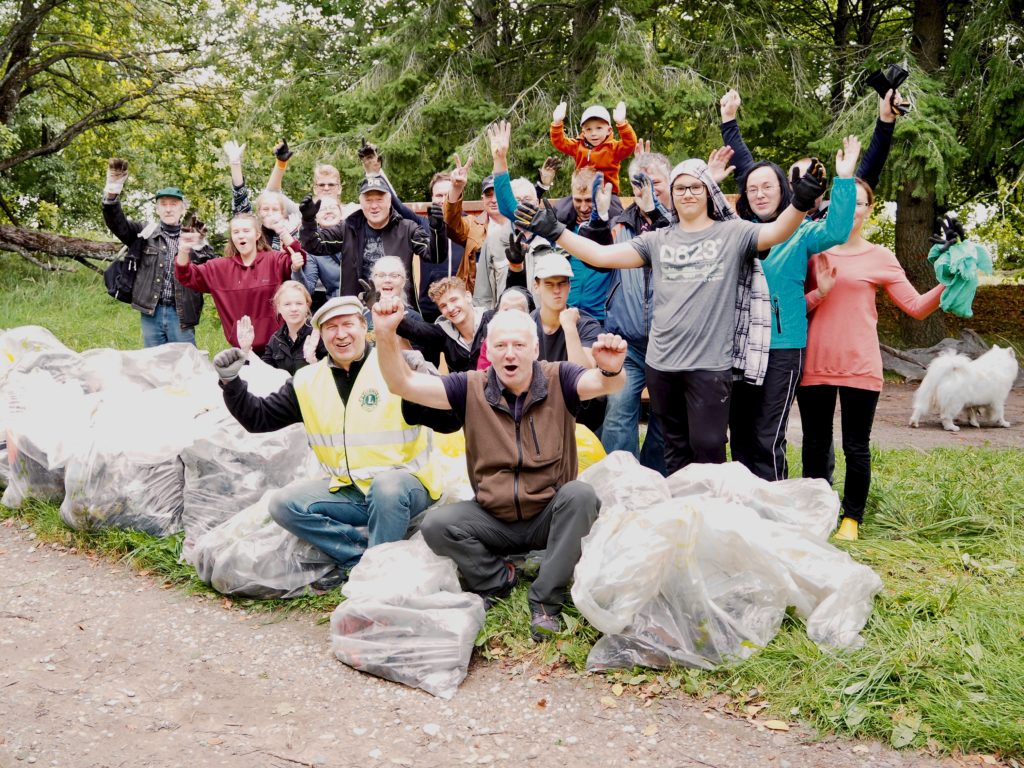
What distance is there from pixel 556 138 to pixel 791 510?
290cm

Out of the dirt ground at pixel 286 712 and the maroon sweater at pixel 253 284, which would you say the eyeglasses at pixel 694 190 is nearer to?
the dirt ground at pixel 286 712

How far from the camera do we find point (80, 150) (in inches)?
673

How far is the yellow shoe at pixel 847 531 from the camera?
13.8 ft

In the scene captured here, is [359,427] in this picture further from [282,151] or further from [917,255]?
[917,255]

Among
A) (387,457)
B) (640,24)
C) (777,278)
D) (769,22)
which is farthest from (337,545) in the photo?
(769,22)

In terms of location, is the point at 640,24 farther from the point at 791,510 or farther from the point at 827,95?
the point at 791,510

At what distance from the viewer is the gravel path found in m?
2.76

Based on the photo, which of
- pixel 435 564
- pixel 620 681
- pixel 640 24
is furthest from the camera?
pixel 640 24

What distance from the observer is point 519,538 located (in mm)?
3605

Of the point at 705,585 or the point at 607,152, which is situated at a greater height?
the point at 607,152

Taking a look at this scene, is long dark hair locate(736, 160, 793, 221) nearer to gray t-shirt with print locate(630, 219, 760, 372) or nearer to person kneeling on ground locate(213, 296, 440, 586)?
gray t-shirt with print locate(630, 219, 760, 372)

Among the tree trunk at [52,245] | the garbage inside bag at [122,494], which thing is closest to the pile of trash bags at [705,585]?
the garbage inside bag at [122,494]

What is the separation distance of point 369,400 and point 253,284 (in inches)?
88.2

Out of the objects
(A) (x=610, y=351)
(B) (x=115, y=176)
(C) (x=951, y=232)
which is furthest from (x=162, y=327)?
(C) (x=951, y=232)
